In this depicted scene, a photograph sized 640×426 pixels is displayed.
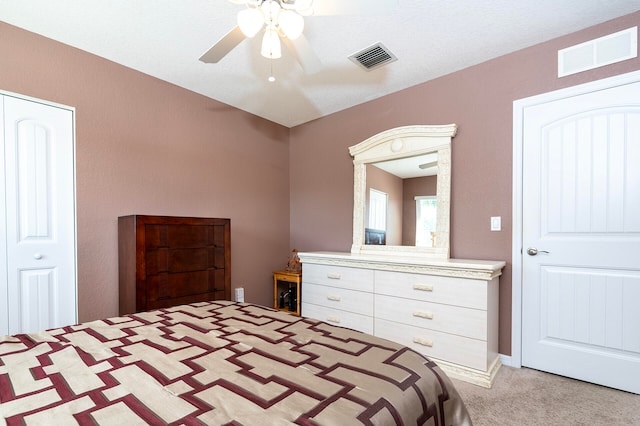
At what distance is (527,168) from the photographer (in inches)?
94.9

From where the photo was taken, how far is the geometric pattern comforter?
2.40 feet

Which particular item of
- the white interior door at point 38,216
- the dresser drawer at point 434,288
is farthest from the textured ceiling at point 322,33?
the dresser drawer at point 434,288

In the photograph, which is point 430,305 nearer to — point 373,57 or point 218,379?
point 218,379

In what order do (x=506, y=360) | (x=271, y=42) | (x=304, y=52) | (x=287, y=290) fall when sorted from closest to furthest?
(x=271, y=42), (x=304, y=52), (x=506, y=360), (x=287, y=290)

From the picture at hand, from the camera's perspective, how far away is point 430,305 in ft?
7.81

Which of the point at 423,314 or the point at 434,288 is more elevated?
the point at 434,288

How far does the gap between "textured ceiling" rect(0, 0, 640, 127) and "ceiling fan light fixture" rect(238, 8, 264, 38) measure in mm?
611

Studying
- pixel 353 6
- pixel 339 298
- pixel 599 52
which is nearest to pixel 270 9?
pixel 353 6

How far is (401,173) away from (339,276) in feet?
3.96

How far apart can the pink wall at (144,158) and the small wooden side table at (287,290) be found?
4.9 inches

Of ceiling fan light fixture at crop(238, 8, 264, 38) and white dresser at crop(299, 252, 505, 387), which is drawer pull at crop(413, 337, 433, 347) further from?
ceiling fan light fixture at crop(238, 8, 264, 38)

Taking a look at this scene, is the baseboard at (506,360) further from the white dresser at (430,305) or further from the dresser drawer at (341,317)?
the dresser drawer at (341,317)

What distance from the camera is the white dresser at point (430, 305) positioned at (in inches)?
86.2

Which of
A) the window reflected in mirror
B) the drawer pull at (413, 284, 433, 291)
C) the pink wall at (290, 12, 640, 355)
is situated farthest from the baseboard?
the window reflected in mirror
